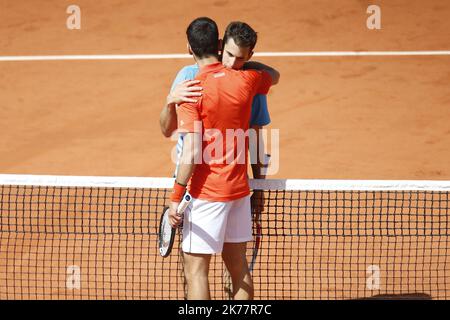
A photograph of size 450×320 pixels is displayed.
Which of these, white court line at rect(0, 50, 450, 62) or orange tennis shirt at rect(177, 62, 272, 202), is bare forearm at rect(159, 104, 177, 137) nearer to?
orange tennis shirt at rect(177, 62, 272, 202)

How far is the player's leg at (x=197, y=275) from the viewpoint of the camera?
4438 mm

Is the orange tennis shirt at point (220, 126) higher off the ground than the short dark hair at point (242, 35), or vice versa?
the short dark hair at point (242, 35)

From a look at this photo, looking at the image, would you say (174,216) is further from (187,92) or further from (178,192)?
(187,92)

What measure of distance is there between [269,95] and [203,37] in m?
7.73

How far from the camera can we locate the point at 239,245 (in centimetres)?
464

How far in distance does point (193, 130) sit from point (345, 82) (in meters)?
8.52

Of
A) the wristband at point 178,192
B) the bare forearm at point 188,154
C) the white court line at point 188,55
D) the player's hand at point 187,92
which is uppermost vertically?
the white court line at point 188,55

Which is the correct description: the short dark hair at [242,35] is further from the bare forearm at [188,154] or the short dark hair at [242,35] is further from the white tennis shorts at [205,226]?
the white tennis shorts at [205,226]

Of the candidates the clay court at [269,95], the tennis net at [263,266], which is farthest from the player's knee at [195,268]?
the clay court at [269,95]

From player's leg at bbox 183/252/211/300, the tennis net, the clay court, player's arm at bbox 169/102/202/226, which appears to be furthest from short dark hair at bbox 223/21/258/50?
the clay court

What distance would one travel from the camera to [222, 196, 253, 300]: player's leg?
4594 millimetres

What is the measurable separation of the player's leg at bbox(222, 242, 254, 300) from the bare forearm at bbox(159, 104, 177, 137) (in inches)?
35.9

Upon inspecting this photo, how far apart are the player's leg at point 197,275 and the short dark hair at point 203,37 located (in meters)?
1.38
